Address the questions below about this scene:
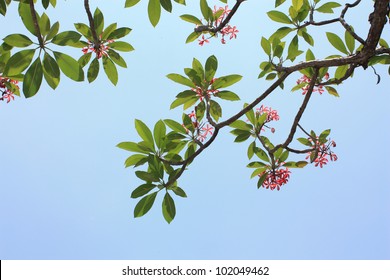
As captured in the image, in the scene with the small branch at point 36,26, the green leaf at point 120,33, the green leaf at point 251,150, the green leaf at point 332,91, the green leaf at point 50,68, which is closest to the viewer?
the small branch at point 36,26

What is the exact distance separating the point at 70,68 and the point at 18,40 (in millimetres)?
283

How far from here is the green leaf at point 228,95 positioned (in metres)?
2.90

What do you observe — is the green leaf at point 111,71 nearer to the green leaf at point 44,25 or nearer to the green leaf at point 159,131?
the green leaf at point 159,131

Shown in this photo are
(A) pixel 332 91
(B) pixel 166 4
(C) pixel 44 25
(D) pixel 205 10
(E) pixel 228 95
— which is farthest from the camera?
(A) pixel 332 91

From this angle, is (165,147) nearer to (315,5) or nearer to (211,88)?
(211,88)

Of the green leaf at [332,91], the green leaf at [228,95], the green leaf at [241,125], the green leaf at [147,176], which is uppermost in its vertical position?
the green leaf at [332,91]

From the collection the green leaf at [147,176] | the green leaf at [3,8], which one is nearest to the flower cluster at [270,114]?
the green leaf at [147,176]

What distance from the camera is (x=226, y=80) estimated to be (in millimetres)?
2877

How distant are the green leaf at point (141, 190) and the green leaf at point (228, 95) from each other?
27.3 inches

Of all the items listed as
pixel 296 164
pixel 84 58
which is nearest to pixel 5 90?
pixel 84 58

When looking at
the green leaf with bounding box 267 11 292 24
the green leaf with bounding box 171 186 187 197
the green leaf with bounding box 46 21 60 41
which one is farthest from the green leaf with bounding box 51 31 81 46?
the green leaf with bounding box 267 11 292 24

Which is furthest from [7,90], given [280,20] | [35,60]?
[280,20]

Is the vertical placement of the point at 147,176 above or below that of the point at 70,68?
below

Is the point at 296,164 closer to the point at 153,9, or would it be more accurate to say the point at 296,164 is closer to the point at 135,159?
the point at 135,159
